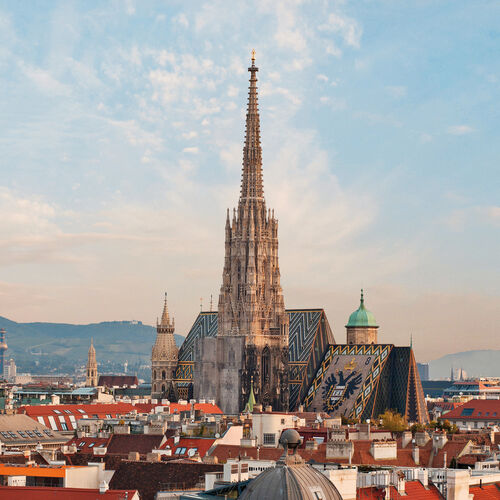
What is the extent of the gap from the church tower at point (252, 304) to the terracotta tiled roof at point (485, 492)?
4877 inches

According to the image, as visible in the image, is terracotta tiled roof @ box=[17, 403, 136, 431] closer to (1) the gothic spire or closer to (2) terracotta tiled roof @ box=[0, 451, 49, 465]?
(1) the gothic spire

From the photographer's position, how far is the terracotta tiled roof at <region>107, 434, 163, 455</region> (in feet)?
295

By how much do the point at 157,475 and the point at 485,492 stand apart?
1812 centimetres

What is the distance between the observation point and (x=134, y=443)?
91.3 m

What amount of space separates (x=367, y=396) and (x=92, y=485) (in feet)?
379

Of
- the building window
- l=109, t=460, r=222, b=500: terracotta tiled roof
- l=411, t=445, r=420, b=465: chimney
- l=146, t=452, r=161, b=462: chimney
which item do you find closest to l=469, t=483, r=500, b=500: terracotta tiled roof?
l=109, t=460, r=222, b=500: terracotta tiled roof

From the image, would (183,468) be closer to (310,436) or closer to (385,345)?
(310,436)

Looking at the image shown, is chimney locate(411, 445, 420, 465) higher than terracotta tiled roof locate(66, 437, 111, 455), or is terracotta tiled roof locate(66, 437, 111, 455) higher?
terracotta tiled roof locate(66, 437, 111, 455)

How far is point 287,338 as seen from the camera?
188875 millimetres

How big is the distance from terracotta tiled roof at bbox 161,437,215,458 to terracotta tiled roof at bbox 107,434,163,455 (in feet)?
2.82

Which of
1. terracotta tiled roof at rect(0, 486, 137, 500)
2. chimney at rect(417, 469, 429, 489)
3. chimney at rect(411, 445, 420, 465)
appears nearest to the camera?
terracotta tiled roof at rect(0, 486, 137, 500)

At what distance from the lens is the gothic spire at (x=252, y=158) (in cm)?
18800

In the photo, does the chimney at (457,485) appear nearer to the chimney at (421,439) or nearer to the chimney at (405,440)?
the chimney at (405,440)

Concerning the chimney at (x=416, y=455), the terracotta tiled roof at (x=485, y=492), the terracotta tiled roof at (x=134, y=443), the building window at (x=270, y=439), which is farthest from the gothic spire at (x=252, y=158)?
the terracotta tiled roof at (x=485, y=492)
